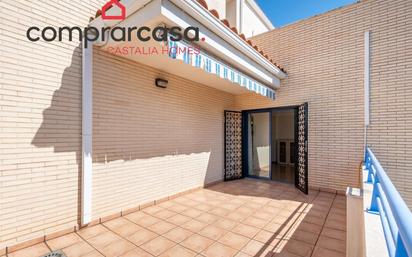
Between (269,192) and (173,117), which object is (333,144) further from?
(173,117)

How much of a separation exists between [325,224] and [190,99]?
541cm

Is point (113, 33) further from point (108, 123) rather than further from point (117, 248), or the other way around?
point (117, 248)

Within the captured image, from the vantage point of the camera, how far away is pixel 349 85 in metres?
6.82

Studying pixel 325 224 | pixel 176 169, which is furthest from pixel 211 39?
pixel 325 224

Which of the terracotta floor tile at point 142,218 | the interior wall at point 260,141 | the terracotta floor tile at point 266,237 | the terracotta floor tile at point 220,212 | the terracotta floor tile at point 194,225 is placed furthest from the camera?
the interior wall at point 260,141

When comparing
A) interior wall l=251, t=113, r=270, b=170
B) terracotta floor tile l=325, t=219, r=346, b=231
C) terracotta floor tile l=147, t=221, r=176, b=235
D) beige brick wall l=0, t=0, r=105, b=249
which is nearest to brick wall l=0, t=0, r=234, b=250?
beige brick wall l=0, t=0, r=105, b=249

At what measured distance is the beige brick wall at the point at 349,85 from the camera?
19.7ft

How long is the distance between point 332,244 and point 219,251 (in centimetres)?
223

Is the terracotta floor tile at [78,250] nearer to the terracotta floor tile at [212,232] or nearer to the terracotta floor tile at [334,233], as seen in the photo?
the terracotta floor tile at [212,232]

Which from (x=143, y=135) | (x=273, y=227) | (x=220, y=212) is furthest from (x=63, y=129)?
(x=273, y=227)

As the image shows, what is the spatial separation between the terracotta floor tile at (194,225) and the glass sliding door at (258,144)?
5.37 meters

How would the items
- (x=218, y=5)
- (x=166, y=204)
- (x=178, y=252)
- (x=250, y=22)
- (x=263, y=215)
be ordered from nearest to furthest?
1. (x=178, y=252)
2. (x=263, y=215)
3. (x=166, y=204)
4. (x=218, y=5)
5. (x=250, y=22)

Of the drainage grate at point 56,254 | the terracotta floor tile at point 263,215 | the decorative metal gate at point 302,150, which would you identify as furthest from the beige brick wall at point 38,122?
the decorative metal gate at point 302,150

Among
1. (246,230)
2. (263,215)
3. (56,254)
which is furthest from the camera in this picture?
(263,215)
